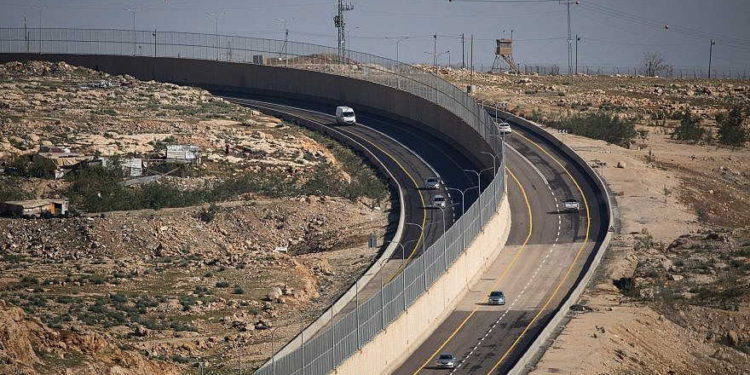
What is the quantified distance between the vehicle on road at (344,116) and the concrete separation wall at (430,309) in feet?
104

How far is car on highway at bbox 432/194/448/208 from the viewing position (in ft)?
376

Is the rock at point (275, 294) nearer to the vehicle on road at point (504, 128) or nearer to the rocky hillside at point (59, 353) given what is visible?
the rocky hillside at point (59, 353)

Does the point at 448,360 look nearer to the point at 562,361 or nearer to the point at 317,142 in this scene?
the point at 562,361

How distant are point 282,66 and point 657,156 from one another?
36642 mm

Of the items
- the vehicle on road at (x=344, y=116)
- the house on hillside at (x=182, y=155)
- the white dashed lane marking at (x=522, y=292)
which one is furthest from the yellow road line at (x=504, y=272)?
the house on hillside at (x=182, y=155)

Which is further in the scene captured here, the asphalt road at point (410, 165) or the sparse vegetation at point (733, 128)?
the sparse vegetation at point (733, 128)

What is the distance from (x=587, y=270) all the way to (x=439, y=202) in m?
15.4

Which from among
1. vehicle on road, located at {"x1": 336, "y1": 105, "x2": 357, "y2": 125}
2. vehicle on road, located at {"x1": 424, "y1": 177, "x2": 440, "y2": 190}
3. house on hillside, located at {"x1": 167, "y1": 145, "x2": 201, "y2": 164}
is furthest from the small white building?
vehicle on road, located at {"x1": 336, "y1": 105, "x2": 357, "y2": 125}

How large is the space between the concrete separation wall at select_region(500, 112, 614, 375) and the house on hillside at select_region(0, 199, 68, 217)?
32930 mm

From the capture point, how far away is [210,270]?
320ft

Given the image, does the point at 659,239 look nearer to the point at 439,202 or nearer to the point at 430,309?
the point at 439,202

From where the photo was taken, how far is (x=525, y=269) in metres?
104

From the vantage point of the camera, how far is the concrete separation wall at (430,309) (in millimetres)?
77719

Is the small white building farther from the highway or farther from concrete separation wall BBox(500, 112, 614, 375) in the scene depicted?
concrete separation wall BBox(500, 112, 614, 375)
